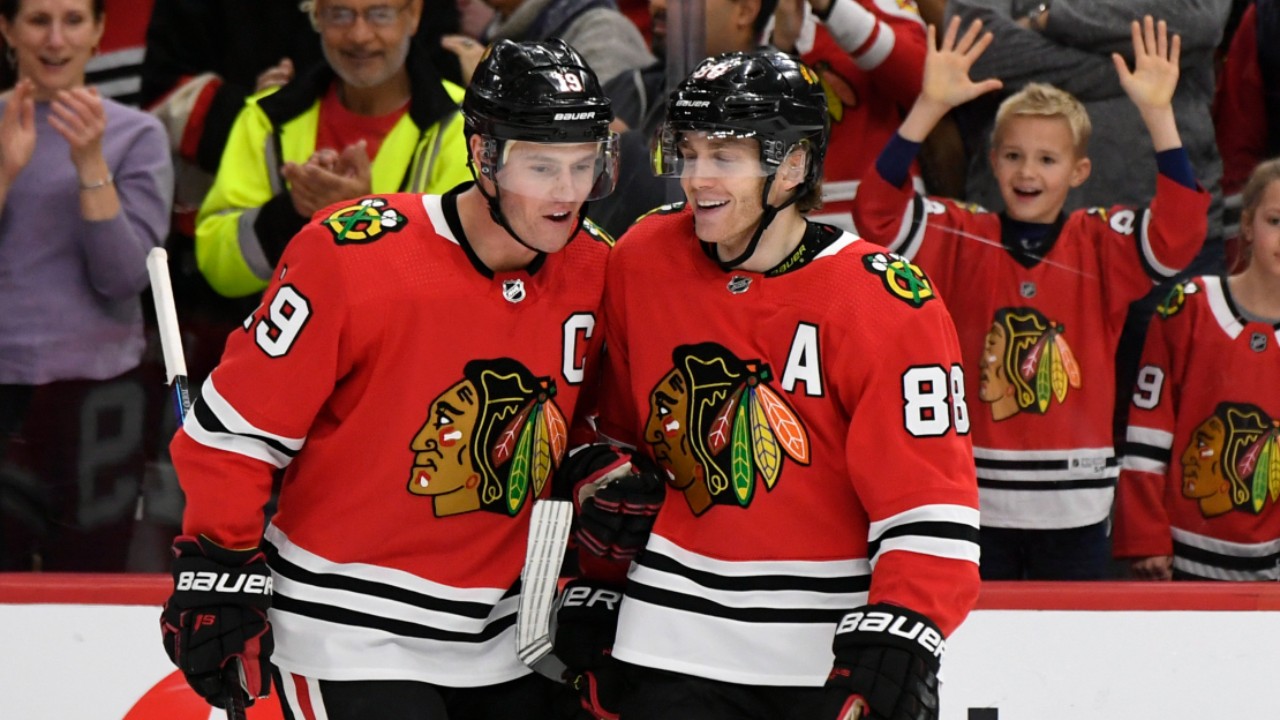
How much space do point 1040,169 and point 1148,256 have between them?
0.26 metres

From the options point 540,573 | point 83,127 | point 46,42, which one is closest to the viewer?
point 540,573

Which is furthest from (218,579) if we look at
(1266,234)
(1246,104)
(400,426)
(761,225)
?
(1246,104)

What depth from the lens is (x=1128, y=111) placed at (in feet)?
9.93

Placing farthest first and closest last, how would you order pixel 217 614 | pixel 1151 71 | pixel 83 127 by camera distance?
pixel 83 127 → pixel 1151 71 → pixel 217 614

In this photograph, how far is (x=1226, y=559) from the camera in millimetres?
3004

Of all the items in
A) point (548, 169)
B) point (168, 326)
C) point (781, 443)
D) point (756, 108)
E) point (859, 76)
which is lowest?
point (168, 326)

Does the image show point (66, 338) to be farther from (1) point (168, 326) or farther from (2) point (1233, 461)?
(2) point (1233, 461)

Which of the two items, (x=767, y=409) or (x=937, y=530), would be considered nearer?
(x=937, y=530)

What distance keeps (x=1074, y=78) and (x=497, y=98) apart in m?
1.45

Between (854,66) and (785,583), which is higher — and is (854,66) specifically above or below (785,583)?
above

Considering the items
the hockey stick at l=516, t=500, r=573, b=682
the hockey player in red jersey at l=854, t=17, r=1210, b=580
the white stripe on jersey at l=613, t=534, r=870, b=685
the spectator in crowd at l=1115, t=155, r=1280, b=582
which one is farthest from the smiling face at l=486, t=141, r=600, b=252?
the spectator in crowd at l=1115, t=155, r=1280, b=582

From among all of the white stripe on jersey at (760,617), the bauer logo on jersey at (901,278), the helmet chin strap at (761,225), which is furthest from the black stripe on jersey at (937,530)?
the helmet chin strap at (761,225)

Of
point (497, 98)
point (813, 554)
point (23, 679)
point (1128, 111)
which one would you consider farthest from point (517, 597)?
point (1128, 111)

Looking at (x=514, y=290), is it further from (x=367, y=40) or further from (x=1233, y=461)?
(x=1233, y=461)
